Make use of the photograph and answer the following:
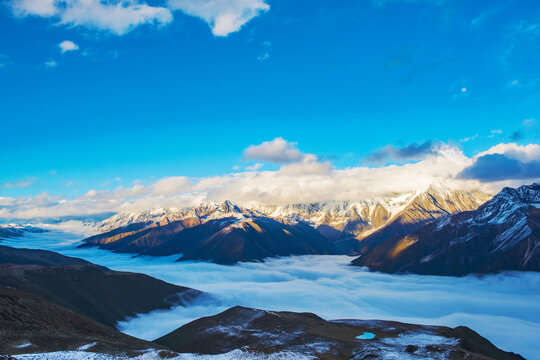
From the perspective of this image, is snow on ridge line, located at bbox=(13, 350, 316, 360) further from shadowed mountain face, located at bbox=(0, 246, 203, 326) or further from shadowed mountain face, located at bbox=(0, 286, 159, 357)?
shadowed mountain face, located at bbox=(0, 246, 203, 326)

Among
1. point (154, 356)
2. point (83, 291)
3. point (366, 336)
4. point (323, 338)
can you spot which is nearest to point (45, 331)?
point (154, 356)

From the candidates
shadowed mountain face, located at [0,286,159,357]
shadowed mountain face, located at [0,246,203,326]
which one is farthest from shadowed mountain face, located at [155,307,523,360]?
shadowed mountain face, located at [0,246,203,326]

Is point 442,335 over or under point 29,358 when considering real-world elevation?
under

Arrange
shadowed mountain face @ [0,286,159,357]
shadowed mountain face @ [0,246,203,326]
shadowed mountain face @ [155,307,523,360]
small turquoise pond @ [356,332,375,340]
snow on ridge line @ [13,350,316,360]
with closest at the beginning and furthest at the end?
snow on ridge line @ [13,350,316,360]
shadowed mountain face @ [0,286,159,357]
shadowed mountain face @ [155,307,523,360]
small turquoise pond @ [356,332,375,340]
shadowed mountain face @ [0,246,203,326]

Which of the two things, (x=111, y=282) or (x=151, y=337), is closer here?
(x=151, y=337)

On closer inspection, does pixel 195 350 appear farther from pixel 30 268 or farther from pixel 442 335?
pixel 30 268

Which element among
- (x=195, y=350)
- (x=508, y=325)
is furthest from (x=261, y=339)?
(x=508, y=325)

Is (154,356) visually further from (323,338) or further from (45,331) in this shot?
(323,338)
